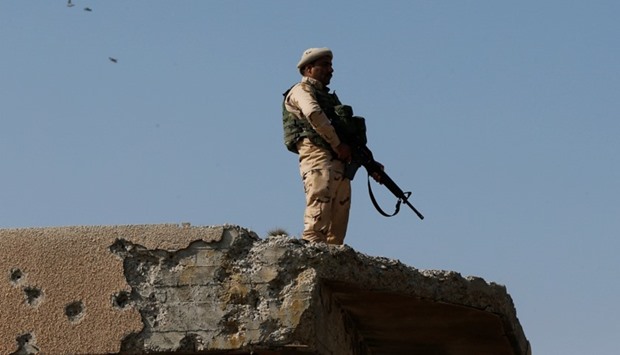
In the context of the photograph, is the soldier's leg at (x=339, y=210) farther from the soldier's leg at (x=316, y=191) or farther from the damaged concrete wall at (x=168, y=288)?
the damaged concrete wall at (x=168, y=288)

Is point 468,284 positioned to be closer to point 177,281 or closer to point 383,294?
point 383,294

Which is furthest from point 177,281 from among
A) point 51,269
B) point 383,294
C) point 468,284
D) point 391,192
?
point 391,192

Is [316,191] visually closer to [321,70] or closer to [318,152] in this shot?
[318,152]

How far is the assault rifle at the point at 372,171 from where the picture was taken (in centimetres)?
887

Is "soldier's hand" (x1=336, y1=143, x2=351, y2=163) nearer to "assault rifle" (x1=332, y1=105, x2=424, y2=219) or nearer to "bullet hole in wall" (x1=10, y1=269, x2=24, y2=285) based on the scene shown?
"assault rifle" (x1=332, y1=105, x2=424, y2=219)

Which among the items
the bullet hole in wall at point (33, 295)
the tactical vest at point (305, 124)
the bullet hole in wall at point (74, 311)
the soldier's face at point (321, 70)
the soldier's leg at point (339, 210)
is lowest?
the bullet hole in wall at point (74, 311)

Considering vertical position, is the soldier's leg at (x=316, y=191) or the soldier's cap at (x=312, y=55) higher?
the soldier's cap at (x=312, y=55)

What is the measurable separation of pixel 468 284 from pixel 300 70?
1.81m

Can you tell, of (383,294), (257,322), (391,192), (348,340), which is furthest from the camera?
(391,192)

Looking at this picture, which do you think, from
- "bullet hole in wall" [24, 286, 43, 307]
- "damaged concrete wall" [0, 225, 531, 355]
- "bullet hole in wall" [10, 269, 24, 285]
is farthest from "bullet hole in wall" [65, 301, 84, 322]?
"bullet hole in wall" [10, 269, 24, 285]

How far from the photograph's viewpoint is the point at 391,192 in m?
9.71

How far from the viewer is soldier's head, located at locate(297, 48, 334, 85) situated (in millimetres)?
8898

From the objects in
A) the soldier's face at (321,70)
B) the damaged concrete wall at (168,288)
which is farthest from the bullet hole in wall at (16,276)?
the soldier's face at (321,70)

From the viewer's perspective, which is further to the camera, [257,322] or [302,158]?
[302,158]
